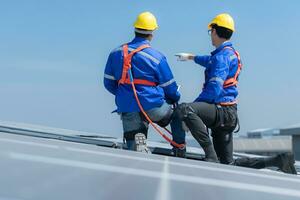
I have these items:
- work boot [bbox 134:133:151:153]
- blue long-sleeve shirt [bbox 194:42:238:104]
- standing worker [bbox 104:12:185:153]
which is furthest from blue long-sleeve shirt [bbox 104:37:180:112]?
blue long-sleeve shirt [bbox 194:42:238:104]

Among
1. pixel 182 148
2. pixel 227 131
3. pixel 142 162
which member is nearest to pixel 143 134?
pixel 182 148

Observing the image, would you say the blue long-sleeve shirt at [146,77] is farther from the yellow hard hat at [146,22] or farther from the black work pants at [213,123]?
the black work pants at [213,123]

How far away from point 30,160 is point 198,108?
350 centimetres

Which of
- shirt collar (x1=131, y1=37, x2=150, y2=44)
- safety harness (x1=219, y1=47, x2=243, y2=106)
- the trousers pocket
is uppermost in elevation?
shirt collar (x1=131, y1=37, x2=150, y2=44)

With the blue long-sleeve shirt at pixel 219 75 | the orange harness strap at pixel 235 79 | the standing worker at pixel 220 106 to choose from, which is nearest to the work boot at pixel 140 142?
the standing worker at pixel 220 106

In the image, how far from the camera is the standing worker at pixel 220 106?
20.5 feet

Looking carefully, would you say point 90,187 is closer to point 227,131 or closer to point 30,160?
point 30,160

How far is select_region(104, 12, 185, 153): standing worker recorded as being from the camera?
6395 millimetres

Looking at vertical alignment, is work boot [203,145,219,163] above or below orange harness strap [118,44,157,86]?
below

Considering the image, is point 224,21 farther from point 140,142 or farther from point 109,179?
point 109,179

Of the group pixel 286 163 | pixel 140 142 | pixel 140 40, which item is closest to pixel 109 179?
pixel 140 142

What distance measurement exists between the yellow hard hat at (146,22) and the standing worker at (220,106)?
71 centimetres

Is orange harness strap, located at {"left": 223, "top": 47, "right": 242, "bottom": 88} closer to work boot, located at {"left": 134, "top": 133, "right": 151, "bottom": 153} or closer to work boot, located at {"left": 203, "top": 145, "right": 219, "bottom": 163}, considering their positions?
work boot, located at {"left": 203, "top": 145, "right": 219, "bottom": 163}

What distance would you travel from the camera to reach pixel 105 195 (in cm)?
256
